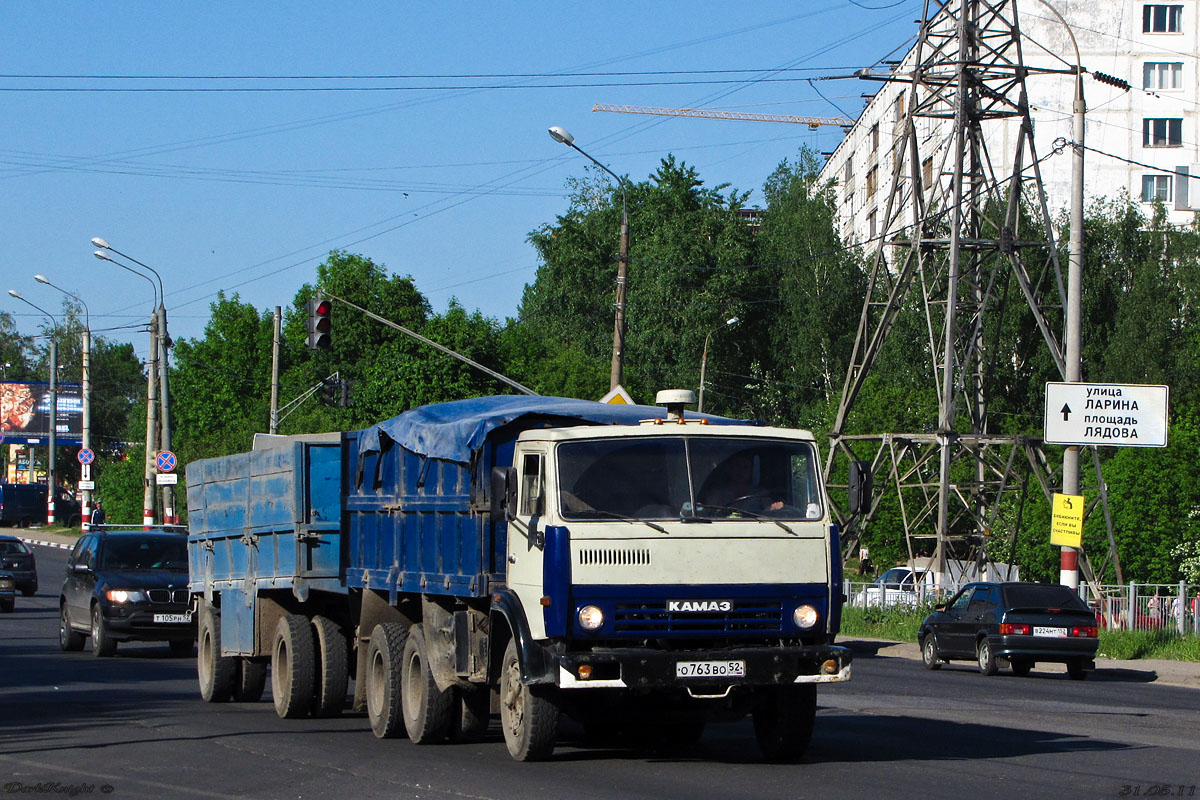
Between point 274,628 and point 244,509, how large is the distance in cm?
148

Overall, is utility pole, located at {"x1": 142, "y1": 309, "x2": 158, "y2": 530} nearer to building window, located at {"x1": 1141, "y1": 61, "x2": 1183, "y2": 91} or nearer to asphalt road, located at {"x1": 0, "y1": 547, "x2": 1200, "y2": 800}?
asphalt road, located at {"x1": 0, "y1": 547, "x2": 1200, "y2": 800}

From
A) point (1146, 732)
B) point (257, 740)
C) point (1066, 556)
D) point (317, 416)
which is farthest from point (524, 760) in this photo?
point (317, 416)

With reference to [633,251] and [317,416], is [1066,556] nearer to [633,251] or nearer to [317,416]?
[317,416]

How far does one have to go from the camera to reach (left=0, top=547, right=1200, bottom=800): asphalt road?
31.7 ft

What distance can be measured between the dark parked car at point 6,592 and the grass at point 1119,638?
17.0 m

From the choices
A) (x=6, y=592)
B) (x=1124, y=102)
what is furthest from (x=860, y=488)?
(x=1124, y=102)

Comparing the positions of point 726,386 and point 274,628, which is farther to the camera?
point 726,386

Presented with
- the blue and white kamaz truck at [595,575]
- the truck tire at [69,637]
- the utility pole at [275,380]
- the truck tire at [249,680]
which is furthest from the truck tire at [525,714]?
the utility pole at [275,380]

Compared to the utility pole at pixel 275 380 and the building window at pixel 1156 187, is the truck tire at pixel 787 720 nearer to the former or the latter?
the utility pole at pixel 275 380

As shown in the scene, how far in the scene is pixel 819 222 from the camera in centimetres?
7181

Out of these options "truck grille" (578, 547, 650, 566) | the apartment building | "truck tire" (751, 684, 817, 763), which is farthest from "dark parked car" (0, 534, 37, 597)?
the apartment building

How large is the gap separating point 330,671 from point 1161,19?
57088mm

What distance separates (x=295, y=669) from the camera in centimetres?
1399

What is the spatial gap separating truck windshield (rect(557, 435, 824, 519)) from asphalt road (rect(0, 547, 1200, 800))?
5.66ft
